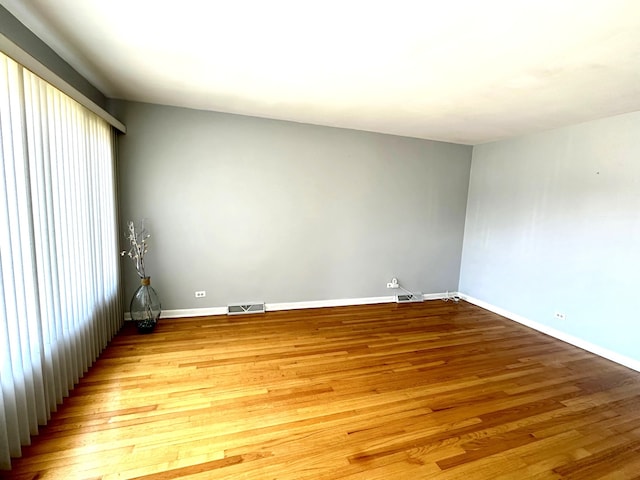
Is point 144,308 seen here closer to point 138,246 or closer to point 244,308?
point 138,246

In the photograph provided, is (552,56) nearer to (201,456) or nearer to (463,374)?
(463,374)

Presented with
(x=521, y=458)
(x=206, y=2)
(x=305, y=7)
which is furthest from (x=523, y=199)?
(x=206, y=2)

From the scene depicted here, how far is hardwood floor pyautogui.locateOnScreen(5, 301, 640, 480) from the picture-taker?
1.69 meters

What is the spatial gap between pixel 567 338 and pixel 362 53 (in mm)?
3983

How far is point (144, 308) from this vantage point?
3342mm

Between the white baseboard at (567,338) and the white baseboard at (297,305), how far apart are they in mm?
752

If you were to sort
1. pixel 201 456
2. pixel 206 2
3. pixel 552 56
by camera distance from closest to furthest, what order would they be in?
pixel 206 2 < pixel 201 456 < pixel 552 56

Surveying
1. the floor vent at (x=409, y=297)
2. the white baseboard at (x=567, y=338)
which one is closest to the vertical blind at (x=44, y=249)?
the floor vent at (x=409, y=297)

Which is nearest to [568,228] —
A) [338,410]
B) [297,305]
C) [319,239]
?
[319,239]

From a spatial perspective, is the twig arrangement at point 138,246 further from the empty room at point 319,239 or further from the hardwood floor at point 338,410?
the hardwood floor at point 338,410

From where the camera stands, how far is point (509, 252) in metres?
4.25

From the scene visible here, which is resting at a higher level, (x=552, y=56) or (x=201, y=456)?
(x=552, y=56)

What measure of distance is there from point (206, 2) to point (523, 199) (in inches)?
170

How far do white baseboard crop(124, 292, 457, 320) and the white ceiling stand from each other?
2546 mm
